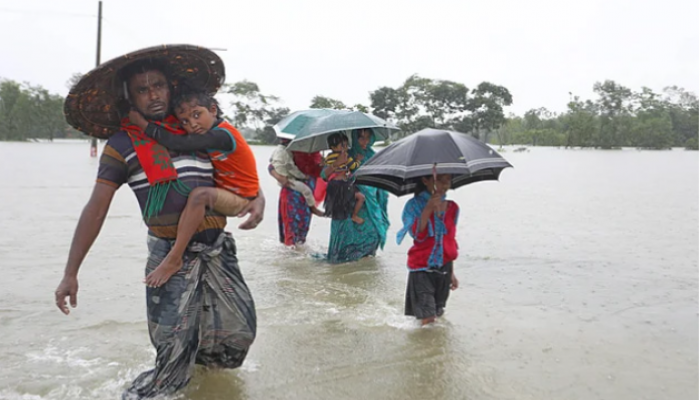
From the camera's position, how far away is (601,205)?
39.5 feet

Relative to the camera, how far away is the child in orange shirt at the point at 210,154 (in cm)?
264

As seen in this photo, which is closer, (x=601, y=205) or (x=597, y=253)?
(x=597, y=253)

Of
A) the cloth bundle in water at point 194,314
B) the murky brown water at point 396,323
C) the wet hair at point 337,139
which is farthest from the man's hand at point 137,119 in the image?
the wet hair at point 337,139

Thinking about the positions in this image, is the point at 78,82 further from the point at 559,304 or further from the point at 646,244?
the point at 646,244

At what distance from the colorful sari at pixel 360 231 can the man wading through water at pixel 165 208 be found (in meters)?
3.30

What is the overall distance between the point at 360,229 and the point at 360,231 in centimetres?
2

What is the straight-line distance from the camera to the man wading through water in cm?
263

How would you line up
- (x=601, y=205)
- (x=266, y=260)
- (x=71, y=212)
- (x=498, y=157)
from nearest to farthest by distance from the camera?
(x=498, y=157)
(x=266, y=260)
(x=71, y=212)
(x=601, y=205)

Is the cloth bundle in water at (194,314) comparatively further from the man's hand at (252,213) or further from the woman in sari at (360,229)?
the woman in sari at (360,229)

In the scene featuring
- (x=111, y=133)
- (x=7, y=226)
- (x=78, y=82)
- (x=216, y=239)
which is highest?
(x=78, y=82)

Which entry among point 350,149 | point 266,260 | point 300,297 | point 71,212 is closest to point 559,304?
point 300,297

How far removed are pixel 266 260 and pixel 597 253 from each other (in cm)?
384

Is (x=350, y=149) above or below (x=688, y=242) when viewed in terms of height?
above

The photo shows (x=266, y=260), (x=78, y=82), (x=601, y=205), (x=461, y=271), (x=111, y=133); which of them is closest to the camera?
(x=78, y=82)
